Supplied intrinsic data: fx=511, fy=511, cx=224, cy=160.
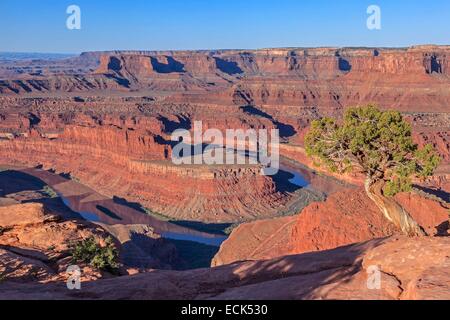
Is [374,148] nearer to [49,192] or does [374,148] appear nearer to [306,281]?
[306,281]

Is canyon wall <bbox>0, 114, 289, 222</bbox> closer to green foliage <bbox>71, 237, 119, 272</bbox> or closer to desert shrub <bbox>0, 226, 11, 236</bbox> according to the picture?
desert shrub <bbox>0, 226, 11, 236</bbox>

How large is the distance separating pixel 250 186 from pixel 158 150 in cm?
2151

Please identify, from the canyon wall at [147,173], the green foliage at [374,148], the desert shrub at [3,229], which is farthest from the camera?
the canyon wall at [147,173]

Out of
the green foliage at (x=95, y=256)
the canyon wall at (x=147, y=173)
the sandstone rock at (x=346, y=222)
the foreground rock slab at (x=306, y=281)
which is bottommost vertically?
the canyon wall at (x=147, y=173)

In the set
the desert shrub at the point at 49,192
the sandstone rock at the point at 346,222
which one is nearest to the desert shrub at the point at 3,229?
the sandstone rock at the point at 346,222

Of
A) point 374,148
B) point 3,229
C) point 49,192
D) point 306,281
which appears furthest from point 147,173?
point 306,281

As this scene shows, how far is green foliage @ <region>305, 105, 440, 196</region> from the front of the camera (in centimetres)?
2362

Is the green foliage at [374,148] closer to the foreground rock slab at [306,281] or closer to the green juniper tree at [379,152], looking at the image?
the green juniper tree at [379,152]

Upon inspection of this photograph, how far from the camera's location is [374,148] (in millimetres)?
24297

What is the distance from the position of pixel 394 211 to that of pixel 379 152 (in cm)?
287

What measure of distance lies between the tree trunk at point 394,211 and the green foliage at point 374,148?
0.36 meters

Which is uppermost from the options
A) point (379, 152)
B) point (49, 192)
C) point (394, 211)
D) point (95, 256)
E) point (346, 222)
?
point (379, 152)

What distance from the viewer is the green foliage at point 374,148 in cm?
2362
